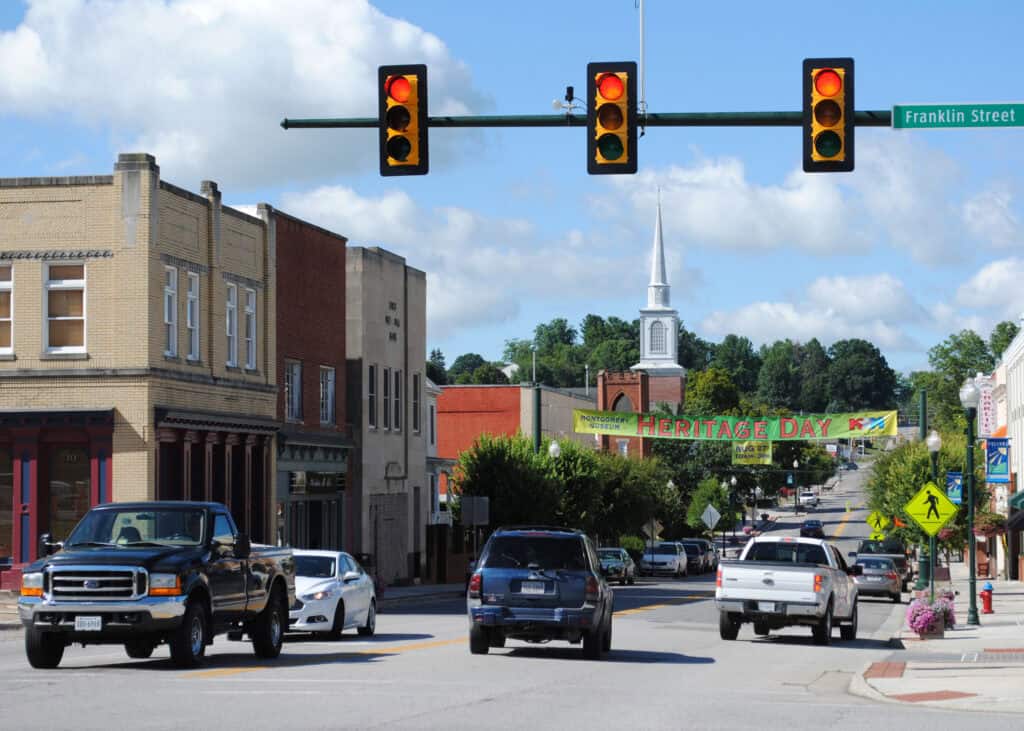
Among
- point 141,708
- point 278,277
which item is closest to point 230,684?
point 141,708

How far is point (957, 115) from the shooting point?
17.1 meters

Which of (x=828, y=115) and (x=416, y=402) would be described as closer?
(x=828, y=115)

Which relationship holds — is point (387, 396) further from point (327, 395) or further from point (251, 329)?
point (251, 329)

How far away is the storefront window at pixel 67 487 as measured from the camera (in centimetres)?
3819

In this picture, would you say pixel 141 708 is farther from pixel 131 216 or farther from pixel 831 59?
pixel 131 216

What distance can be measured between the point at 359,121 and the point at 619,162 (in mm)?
3013

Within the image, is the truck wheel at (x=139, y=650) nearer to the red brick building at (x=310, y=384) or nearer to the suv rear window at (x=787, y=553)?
the suv rear window at (x=787, y=553)

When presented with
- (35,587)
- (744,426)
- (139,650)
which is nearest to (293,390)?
(744,426)

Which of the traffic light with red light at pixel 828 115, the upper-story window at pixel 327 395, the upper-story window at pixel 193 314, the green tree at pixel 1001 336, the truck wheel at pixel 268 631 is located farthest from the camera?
the green tree at pixel 1001 336

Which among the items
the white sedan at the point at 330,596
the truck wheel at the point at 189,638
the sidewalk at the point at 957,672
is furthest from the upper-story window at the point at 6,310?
the truck wheel at the point at 189,638

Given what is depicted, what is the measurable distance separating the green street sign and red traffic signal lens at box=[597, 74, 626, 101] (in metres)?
2.91

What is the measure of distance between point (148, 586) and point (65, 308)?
22127 mm

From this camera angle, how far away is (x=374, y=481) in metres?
55.0

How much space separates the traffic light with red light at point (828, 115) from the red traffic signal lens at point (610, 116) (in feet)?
6.25
